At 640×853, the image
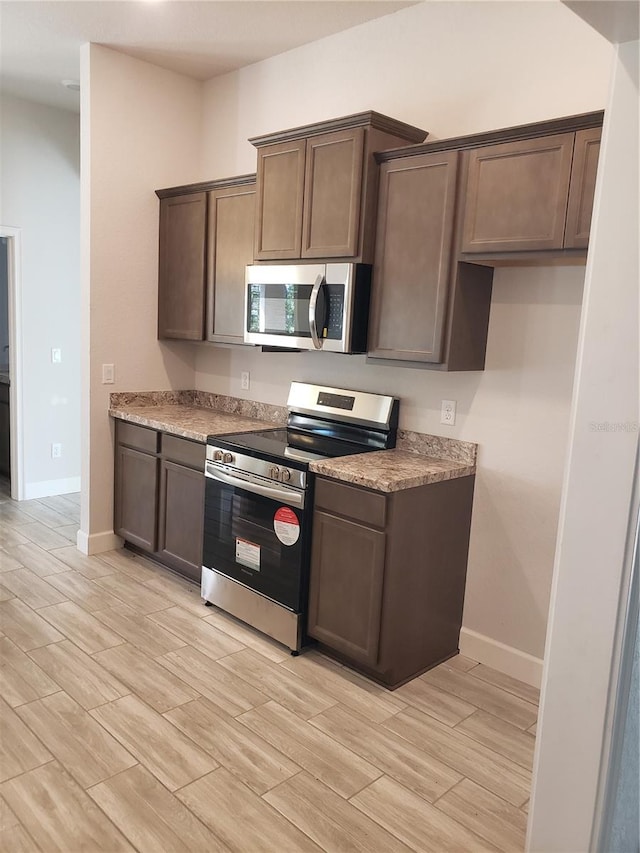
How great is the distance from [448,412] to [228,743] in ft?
5.40

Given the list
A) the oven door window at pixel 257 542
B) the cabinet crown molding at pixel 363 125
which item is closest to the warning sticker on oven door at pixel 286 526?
the oven door window at pixel 257 542

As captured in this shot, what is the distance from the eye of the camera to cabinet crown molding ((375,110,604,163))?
7.46ft

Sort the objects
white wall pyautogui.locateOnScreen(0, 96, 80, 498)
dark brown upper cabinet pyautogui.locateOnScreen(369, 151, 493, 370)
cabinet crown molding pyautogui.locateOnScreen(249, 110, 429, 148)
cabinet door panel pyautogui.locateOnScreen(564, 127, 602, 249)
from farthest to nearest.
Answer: white wall pyautogui.locateOnScreen(0, 96, 80, 498)
cabinet crown molding pyautogui.locateOnScreen(249, 110, 429, 148)
dark brown upper cabinet pyautogui.locateOnScreen(369, 151, 493, 370)
cabinet door panel pyautogui.locateOnScreen(564, 127, 602, 249)

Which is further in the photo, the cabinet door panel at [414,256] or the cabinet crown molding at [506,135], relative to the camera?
the cabinet door panel at [414,256]

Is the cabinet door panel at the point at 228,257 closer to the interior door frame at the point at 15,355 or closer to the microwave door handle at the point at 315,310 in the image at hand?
the microwave door handle at the point at 315,310

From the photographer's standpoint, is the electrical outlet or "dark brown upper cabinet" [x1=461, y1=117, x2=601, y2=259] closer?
"dark brown upper cabinet" [x1=461, y1=117, x2=601, y2=259]

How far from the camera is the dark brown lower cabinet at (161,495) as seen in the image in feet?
11.8

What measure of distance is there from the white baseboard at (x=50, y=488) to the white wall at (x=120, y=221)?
1324 millimetres

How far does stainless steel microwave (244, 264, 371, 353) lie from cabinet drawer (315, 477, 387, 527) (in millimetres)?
638

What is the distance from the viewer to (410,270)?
9.22 ft

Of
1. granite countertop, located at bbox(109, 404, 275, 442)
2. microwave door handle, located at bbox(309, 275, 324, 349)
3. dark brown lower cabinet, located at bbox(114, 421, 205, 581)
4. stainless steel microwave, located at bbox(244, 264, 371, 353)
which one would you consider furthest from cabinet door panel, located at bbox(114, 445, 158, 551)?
microwave door handle, located at bbox(309, 275, 324, 349)

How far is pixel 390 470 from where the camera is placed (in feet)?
9.08

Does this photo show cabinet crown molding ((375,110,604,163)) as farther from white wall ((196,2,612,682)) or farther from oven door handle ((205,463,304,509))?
oven door handle ((205,463,304,509))

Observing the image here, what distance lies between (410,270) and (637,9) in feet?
4.90
